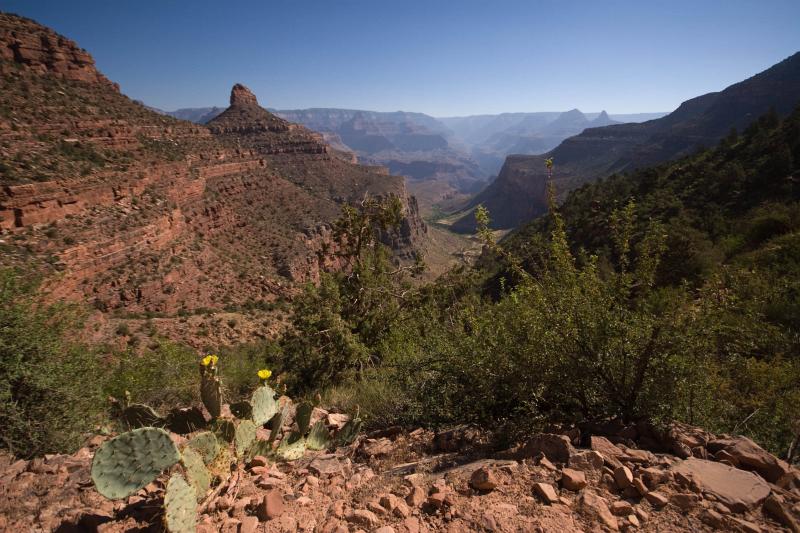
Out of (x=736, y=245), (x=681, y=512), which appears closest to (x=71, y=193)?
(x=681, y=512)

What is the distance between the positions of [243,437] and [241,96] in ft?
285

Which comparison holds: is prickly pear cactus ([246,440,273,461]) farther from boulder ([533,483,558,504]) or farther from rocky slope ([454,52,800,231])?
rocky slope ([454,52,800,231])

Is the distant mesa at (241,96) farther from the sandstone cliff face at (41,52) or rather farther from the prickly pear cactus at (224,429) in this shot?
the prickly pear cactus at (224,429)

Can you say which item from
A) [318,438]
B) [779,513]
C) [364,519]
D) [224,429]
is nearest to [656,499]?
[779,513]

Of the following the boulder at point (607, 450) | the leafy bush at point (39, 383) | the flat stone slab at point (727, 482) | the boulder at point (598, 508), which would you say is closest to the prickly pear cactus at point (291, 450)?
the leafy bush at point (39, 383)

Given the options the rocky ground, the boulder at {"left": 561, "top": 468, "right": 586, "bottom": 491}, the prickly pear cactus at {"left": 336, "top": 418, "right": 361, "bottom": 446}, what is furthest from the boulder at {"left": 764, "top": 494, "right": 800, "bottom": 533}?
the prickly pear cactus at {"left": 336, "top": 418, "right": 361, "bottom": 446}

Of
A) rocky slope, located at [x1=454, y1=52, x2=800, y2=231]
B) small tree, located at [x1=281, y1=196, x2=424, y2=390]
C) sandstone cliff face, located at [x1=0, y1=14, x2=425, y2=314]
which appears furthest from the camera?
rocky slope, located at [x1=454, y1=52, x2=800, y2=231]

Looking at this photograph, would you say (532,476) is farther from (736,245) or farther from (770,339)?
(736,245)

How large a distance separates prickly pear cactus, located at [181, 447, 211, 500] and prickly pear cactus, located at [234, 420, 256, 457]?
0.59 metres

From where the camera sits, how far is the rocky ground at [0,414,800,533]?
268 cm

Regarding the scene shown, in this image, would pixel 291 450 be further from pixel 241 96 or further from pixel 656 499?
pixel 241 96

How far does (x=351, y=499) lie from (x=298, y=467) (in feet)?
3.46

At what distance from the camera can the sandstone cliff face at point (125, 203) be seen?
61.0 feet

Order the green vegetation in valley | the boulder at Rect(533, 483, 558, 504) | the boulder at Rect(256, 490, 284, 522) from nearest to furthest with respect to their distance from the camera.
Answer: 1. the boulder at Rect(533, 483, 558, 504)
2. the boulder at Rect(256, 490, 284, 522)
3. the green vegetation in valley
